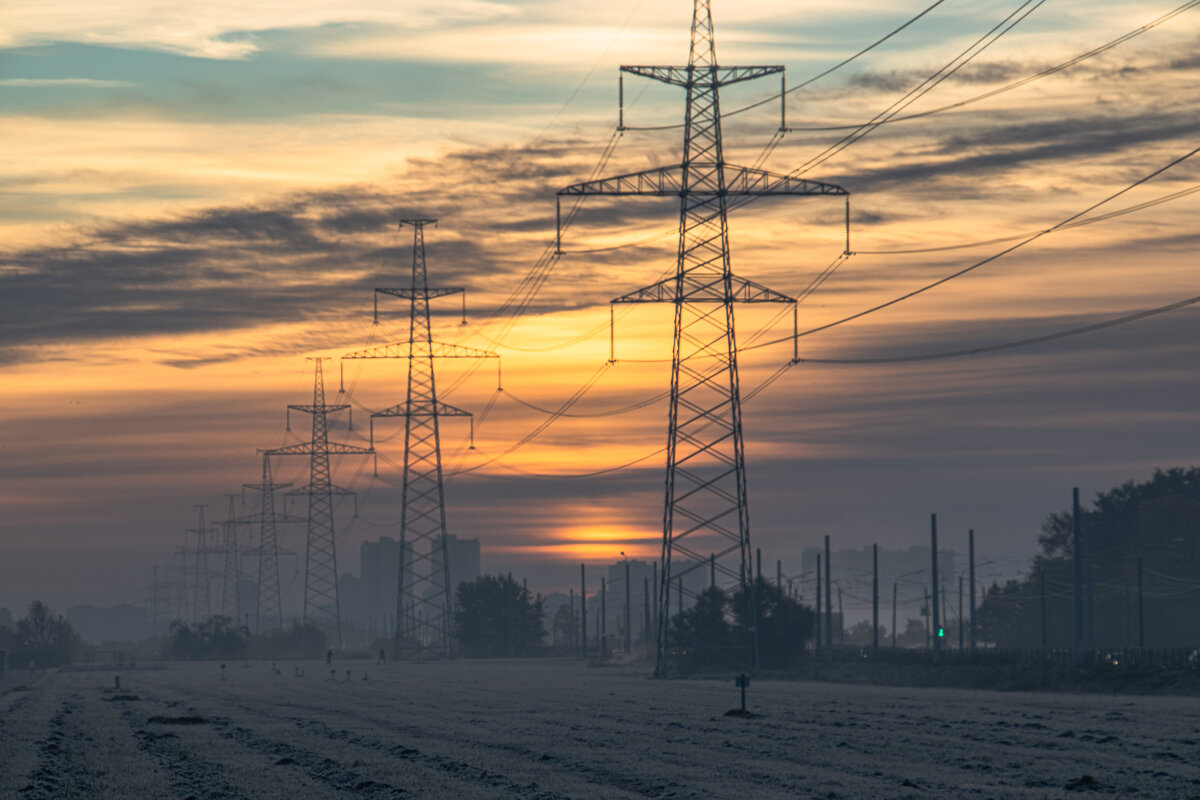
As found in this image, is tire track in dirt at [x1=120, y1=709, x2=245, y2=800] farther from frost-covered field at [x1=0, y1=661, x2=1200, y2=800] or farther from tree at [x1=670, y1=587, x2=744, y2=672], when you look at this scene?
tree at [x1=670, y1=587, x2=744, y2=672]

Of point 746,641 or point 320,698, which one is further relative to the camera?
point 746,641

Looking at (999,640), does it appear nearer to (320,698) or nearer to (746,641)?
(746,641)

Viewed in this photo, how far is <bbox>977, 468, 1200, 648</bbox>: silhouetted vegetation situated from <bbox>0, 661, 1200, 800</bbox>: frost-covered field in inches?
3143

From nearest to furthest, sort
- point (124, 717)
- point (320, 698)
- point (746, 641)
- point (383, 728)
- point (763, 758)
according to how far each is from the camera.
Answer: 1. point (763, 758)
2. point (383, 728)
3. point (124, 717)
4. point (320, 698)
5. point (746, 641)

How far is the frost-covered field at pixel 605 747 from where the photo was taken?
34125 mm

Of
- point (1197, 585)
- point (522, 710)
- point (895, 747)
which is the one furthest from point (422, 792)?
point (1197, 585)

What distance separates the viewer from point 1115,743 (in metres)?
43.5

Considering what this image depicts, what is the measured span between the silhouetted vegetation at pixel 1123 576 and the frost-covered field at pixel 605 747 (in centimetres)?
7984

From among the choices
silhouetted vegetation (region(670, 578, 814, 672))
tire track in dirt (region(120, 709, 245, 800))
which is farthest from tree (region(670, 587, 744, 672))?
tire track in dirt (region(120, 709, 245, 800))

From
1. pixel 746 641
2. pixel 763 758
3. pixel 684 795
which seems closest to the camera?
pixel 684 795

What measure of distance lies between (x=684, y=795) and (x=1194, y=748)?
1685cm

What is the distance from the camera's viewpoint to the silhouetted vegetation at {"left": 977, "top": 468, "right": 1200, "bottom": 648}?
14825 centimetres

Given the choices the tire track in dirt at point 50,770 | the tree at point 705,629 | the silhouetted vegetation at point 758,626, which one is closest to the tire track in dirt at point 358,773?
the tire track in dirt at point 50,770

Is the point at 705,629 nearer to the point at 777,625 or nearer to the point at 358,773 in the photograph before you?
the point at 777,625
